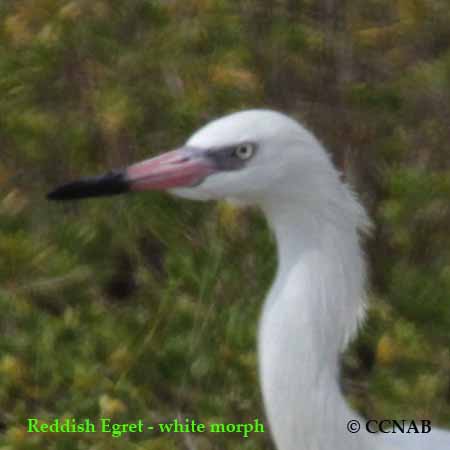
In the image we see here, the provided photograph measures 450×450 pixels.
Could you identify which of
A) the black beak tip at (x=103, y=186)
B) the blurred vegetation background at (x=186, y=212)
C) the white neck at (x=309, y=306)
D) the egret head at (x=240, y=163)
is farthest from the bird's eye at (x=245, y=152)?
the blurred vegetation background at (x=186, y=212)

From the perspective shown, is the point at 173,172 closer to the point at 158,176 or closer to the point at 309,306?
the point at 158,176

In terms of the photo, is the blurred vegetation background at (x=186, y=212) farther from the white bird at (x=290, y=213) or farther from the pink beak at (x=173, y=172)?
the pink beak at (x=173, y=172)

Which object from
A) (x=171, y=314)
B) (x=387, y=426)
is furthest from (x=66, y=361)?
(x=387, y=426)

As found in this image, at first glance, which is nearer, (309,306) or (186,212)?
(309,306)

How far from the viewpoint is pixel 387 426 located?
11.4ft

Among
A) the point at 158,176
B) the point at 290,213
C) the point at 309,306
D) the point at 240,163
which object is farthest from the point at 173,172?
the point at 309,306

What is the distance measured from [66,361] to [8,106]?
1.05 m

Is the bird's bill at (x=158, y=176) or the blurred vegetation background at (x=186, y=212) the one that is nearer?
the bird's bill at (x=158, y=176)

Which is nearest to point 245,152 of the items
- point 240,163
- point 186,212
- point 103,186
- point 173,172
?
point 240,163

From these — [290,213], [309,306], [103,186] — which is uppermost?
[103,186]

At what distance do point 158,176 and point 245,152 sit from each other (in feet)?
0.66

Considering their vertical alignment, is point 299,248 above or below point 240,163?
below

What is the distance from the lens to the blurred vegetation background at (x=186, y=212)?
3.67 meters

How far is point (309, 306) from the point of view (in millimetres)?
2752
